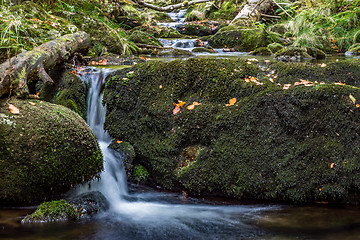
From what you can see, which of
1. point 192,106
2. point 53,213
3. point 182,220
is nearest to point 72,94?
point 192,106

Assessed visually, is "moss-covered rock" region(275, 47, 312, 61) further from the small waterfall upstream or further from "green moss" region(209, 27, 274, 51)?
the small waterfall upstream

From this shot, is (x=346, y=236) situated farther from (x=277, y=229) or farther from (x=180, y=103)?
(x=180, y=103)

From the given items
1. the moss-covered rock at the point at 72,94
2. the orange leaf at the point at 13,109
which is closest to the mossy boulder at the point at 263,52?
the moss-covered rock at the point at 72,94

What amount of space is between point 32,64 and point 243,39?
7.52 metres

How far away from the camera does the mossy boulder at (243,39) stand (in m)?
9.66

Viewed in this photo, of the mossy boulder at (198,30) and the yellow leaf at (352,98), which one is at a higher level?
the mossy boulder at (198,30)

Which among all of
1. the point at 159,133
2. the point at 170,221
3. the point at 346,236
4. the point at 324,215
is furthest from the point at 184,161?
the point at 346,236

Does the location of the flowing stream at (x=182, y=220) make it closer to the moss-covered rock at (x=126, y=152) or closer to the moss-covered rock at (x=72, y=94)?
the moss-covered rock at (x=126, y=152)

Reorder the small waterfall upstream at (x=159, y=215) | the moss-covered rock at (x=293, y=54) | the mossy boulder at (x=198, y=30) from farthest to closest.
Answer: the mossy boulder at (x=198, y=30) < the moss-covered rock at (x=293, y=54) < the small waterfall upstream at (x=159, y=215)

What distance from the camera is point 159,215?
3.31m

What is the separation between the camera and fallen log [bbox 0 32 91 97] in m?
3.48

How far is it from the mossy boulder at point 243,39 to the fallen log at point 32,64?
19.4 ft

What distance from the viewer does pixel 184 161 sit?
370 cm

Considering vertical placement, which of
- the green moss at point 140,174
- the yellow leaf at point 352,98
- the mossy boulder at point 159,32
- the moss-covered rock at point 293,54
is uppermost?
the mossy boulder at point 159,32
